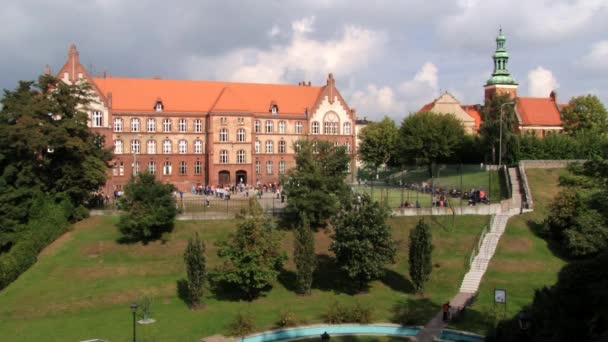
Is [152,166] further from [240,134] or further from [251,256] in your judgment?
[251,256]

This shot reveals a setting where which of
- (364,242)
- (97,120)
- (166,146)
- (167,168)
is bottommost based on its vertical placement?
(364,242)

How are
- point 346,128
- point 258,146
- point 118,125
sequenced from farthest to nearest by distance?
point 346,128 → point 258,146 → point 118,125

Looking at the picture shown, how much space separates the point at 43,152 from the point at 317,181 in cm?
2538

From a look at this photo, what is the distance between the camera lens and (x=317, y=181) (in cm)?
5084

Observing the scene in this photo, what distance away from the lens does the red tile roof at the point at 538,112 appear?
3927 inches

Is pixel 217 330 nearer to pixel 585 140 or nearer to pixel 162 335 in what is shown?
pixel 162 335

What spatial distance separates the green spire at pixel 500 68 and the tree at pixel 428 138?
27087 mm

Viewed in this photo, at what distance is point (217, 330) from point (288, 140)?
171 ft

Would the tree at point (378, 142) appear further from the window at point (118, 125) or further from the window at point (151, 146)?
the window at point (118, 125)

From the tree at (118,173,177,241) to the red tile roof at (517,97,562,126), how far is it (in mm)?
69384

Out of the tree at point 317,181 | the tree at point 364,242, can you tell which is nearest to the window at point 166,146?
the tree at point 317,181

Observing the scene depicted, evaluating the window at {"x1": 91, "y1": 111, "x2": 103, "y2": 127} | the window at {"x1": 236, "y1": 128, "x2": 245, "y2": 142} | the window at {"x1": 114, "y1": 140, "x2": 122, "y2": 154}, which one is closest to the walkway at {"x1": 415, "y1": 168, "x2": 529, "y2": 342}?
the window at {"x1": 236, "y1": 128, "x2": 245, "y2": 142}

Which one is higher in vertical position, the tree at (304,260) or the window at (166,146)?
the window at (166,146)

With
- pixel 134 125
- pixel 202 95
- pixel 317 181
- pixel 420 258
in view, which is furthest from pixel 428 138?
pixel 420 258
